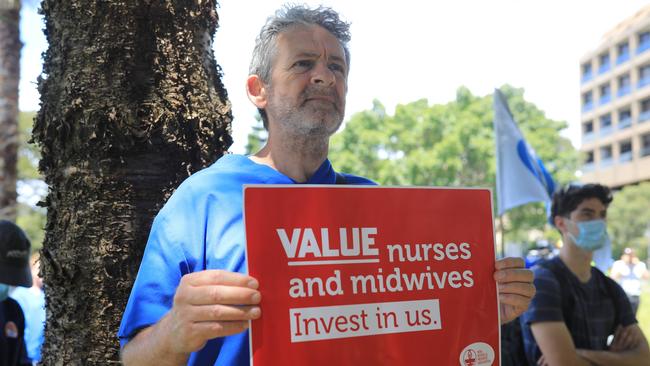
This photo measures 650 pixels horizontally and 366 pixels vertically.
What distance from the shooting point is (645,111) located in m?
57.5

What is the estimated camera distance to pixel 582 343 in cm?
Answer: 329

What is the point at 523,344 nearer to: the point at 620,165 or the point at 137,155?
the point at 137,155

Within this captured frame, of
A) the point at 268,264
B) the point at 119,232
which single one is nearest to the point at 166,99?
the point at 119,232

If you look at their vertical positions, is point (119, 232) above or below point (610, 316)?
above

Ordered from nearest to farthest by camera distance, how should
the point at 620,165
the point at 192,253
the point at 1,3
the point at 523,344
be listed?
the point at 192,253 < the point at 523,344 < the point at 1,3 < the point at 620,165

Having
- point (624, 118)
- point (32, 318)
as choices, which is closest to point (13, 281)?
point (32, 318)

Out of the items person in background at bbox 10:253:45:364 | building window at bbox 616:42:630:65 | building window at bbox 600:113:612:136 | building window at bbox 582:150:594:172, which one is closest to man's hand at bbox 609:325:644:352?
person in background at bbox 10:253:45:364

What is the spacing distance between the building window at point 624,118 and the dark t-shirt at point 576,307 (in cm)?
6072

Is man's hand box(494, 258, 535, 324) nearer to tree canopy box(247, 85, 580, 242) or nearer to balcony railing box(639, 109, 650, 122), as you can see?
tree canopy box(247, 85, 580, 242)

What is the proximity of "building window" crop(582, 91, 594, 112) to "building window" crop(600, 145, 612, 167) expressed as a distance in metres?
5.17

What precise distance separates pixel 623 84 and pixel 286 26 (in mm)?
65667

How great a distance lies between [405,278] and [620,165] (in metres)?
62.9

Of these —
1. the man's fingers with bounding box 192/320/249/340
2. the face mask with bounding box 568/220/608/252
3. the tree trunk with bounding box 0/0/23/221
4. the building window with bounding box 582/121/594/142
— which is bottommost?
the man's fingers with bounding box 192/320/249/340

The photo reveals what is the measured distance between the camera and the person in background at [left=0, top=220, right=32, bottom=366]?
11.5ft
